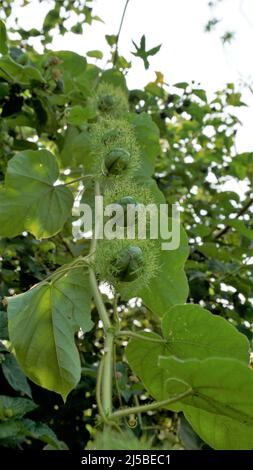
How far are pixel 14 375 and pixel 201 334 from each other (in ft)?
1.91

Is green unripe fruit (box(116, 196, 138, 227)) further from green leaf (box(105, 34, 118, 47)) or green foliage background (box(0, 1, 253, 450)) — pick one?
green leaf (box(105, 34, 118, 47))

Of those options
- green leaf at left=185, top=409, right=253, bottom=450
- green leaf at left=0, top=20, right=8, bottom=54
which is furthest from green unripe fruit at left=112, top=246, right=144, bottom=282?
green leaf at left=0, top=20, right=8, bottom=54

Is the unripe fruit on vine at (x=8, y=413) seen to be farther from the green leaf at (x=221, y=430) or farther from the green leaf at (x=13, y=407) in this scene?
the green leaf at (x=221, y=430)

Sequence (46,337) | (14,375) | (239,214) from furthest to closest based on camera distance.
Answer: (239,214)
(14,375)
(46,337)

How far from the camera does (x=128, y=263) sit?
3.35 feet

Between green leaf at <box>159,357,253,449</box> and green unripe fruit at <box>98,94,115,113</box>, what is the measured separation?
3.45ft

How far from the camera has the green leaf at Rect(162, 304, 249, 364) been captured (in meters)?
0.96

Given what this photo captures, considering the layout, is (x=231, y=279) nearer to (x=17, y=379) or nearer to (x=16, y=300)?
(x=17, y=379)

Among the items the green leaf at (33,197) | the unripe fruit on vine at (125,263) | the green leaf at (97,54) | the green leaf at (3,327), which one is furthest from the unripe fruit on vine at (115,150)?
the green leaf at (97,54)

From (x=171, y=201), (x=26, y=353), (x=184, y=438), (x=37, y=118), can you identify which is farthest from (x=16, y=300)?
(x=171, y=201)

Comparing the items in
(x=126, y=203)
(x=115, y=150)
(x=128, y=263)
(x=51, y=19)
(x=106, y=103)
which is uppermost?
(x=51, y=19)

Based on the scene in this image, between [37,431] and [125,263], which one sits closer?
[125,263]

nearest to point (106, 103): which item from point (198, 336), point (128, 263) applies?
point (128, 263)

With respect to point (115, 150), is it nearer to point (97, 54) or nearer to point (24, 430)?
point (24, 430)
